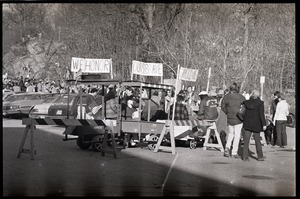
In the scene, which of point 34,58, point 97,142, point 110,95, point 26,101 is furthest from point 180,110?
point 26,101

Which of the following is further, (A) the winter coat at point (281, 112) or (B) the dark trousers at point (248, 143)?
(A) the winter coat at point (281, 112)

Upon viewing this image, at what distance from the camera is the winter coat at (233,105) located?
14.0m

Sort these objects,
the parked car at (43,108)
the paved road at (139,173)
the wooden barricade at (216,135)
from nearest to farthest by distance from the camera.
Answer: the paved road at (139,173), the wooden barricade at (216,135), the parked car at (43,108)

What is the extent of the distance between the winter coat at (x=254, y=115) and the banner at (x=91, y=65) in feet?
11.4

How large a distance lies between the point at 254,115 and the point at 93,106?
4342mm

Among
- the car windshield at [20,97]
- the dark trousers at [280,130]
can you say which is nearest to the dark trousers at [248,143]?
the dark trousers at [280,130]

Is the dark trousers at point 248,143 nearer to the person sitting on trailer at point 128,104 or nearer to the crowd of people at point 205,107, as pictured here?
the crowd of people at point 205,107

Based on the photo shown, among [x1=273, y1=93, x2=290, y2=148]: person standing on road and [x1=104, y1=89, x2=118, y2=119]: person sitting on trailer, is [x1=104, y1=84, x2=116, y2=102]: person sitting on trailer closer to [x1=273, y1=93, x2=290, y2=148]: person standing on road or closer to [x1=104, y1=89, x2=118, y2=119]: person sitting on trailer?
[x1=104, y1=89, x2=118, y2=119]: person sitting on trailer

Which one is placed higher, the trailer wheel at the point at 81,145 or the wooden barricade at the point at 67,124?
the wooden barricade at the point at 67,124

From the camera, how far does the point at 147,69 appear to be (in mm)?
15258

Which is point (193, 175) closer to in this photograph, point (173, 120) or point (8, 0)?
point (173, 120)

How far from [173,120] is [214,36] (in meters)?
2.24

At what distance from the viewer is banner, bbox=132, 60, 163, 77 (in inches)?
585

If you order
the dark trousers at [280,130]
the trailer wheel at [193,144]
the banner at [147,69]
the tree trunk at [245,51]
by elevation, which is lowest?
the trailer wheel at [193,144]
